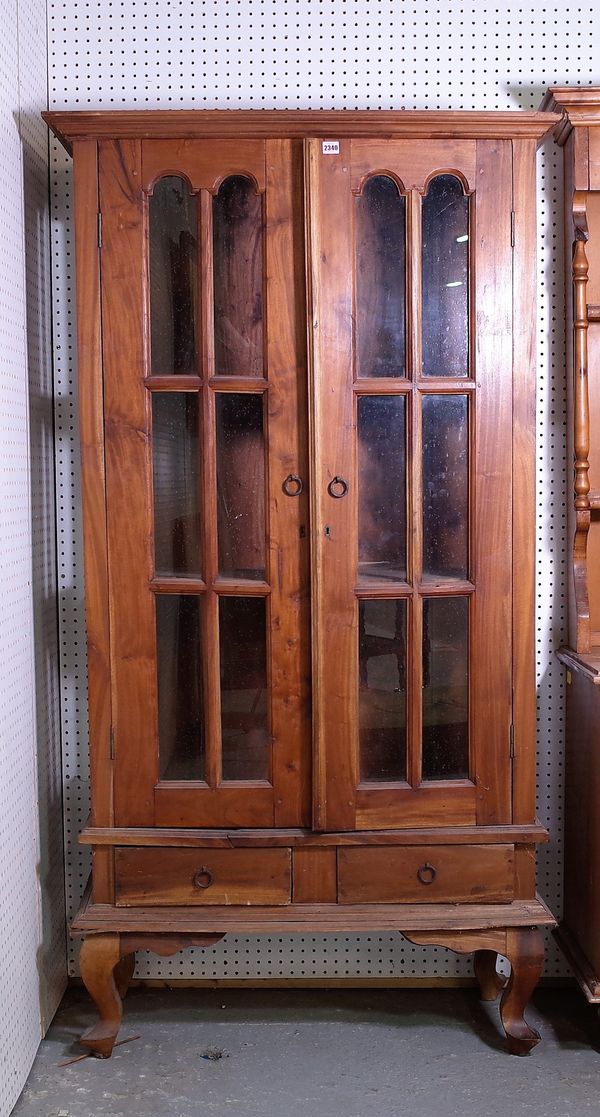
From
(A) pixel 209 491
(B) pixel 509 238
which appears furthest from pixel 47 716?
(B) pixel 509 238

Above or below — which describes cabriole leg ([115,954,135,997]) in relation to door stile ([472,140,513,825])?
below

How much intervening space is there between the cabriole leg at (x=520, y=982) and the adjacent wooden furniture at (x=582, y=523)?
162 millimetres

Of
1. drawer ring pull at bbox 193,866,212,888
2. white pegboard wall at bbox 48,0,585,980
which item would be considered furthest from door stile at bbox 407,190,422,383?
drawer ring pull at bbox 193,866,212,888

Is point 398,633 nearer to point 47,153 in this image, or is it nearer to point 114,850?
point 114,850

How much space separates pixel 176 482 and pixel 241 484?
0.15 meters

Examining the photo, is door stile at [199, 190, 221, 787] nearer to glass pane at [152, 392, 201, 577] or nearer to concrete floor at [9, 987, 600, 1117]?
glass pane at [152, 392, 201, 577]

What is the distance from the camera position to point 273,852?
7.39ft

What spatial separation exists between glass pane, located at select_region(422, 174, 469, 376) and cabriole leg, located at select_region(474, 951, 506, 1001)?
1.58 m

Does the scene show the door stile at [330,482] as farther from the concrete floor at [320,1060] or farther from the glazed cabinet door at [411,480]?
the concrete floor at [320,1060]

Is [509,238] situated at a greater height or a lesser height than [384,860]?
greater

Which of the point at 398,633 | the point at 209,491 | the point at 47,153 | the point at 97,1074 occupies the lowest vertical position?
the point at 97,1074

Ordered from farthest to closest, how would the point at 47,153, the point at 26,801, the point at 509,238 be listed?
the point at 47,153
the point at 26,801
the point at 509,238

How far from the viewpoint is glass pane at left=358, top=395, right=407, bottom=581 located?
86.9 inches

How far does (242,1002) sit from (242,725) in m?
0.92
